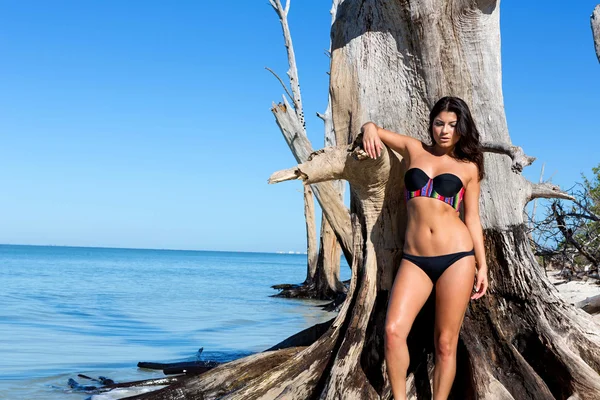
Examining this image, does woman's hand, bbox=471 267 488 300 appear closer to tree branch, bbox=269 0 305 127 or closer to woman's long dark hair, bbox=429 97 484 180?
woman's long dark hair, bbox=429 97 484 180

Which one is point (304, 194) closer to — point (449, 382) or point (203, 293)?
point (203, 293)

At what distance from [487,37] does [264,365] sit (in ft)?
A: 9.90

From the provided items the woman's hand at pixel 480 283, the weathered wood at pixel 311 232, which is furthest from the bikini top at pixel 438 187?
the weathered wood at pixel 311 232

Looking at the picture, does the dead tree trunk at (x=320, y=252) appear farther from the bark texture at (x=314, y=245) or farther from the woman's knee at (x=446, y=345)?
the woman's knee at (x=446, y=345)

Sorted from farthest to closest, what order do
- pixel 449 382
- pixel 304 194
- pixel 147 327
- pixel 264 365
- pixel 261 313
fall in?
pixel 304 194
pixel 261 313
pixel 147 327
pixel 264 365
pixel 449 382

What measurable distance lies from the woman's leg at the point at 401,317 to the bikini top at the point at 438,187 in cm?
45

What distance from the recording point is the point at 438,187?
391 centimetres

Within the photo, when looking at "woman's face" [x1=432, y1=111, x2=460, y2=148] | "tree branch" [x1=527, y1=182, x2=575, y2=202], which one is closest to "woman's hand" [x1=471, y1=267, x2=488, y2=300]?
"woman's face" [x1=432, y1=111, x2=460, y2=148]

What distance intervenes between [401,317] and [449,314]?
0.31 metres

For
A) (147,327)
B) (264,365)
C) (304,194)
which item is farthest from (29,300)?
(264,365)

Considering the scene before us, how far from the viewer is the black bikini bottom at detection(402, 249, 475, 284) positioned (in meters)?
3.80

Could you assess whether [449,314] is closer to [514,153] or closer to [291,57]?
[514,153]

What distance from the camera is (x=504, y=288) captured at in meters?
4.32

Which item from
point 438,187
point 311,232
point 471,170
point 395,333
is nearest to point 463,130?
point 471,170
